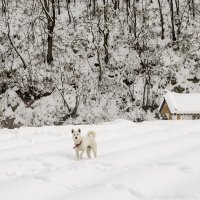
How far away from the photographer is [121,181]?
8.05m

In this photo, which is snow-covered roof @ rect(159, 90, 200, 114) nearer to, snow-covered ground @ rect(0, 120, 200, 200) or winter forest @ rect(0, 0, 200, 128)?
winter forest @ rect(0, 0, 200, 128)

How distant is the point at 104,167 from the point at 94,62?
28.9 meters

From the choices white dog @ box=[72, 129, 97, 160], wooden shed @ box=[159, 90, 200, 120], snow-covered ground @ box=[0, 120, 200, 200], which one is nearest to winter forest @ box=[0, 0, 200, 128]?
wooden shed @ box=[159, 90, 200, 120]

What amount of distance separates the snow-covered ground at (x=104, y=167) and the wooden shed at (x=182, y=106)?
14673mm

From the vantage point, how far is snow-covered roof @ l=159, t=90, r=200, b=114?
2972 cm

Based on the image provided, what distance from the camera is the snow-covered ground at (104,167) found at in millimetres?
7484

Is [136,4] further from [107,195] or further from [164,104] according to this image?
[107,195]

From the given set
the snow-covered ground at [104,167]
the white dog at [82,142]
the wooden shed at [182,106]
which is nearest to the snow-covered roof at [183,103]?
the wooden shed at [182,106]

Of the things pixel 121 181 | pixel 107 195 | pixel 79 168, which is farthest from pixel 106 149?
pixel 107 195

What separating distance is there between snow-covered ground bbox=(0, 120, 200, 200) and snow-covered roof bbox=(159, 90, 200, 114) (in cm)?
1466

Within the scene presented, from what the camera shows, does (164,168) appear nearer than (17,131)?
Yes

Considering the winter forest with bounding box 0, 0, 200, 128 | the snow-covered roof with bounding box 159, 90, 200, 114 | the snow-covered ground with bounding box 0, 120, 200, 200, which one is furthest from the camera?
the winter forest with bounding box 0, 0, 200, 128

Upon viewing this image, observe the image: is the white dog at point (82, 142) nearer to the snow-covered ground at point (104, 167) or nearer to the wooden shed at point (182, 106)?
the snow-covered ground at point (104, 167)

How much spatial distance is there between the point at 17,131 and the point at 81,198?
8.91 metres
